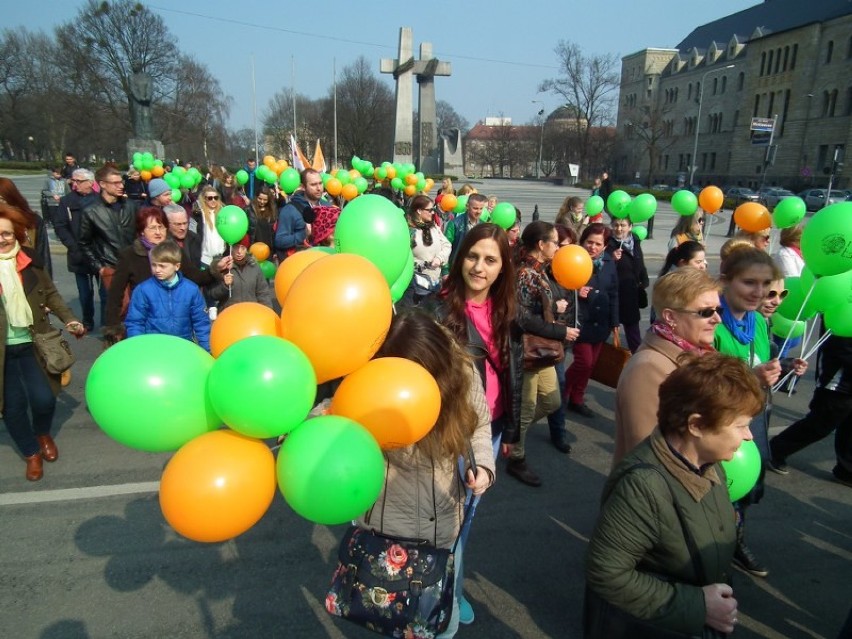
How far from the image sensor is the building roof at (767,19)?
4734 cm

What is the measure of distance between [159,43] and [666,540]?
4330 centimetres

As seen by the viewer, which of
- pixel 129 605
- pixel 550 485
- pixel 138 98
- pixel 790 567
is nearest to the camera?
pixel 129 605

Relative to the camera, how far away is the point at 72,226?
22.8ft

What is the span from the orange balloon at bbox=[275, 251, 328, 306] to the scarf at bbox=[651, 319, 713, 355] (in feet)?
4.40

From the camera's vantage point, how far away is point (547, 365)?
3.51 m

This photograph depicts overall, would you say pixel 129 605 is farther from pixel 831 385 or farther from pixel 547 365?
pixel 831 385

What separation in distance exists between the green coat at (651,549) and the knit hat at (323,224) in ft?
15.1

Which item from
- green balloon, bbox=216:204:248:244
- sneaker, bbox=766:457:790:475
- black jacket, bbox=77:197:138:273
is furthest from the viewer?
black jacket, bbox=77:197:138:273

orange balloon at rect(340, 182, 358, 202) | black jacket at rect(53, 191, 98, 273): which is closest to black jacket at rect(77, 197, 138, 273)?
black jacket at rect(53, 191, 98, 273)

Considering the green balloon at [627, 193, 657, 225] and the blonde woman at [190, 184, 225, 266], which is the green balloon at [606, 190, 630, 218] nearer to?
the green balloon at [627, 193, 657, 225]

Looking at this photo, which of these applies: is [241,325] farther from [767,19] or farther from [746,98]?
[767,19]

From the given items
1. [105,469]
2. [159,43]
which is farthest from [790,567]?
[159,43]

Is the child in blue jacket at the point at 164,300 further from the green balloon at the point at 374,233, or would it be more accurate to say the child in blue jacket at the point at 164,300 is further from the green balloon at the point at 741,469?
the green balloon at the point at 741,469

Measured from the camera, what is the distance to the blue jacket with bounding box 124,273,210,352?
3.63m
